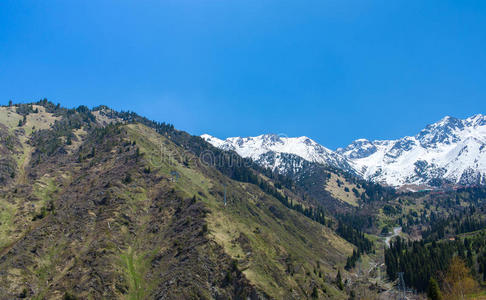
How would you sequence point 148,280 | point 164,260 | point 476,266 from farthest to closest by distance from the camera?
point 476,266 < point 164,260 < point 148,280

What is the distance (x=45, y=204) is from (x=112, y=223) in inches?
1829

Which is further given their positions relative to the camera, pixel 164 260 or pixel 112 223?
pixel 112 223

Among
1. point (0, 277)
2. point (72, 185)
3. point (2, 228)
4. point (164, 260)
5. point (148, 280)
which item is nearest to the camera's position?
point (0, 277)

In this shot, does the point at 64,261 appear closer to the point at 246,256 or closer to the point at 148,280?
the point at 148,280

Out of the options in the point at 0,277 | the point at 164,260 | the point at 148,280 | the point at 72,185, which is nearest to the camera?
the point at 0,277

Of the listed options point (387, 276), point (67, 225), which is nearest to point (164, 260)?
point (67, 225)

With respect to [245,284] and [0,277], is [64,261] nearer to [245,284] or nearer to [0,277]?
[0,277]

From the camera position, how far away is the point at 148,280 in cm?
12119

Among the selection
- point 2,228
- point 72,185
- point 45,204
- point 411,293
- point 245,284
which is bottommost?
point 411,293

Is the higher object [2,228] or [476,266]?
[2,228]

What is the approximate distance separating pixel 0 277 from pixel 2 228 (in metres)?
37.1

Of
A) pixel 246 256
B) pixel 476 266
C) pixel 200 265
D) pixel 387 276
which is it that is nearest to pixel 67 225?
pixel 200 265

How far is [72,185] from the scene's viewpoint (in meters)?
180

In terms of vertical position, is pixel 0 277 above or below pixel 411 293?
above
